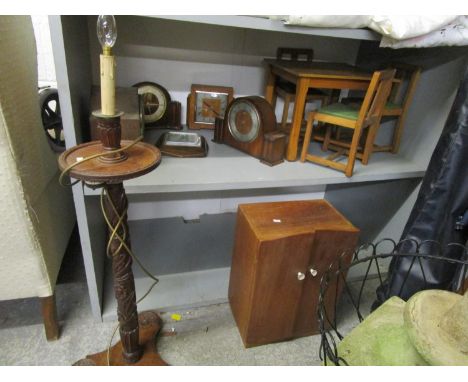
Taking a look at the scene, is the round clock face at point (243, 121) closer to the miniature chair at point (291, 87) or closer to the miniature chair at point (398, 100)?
the miniature chair at point (291, 87)

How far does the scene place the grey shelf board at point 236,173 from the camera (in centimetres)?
99

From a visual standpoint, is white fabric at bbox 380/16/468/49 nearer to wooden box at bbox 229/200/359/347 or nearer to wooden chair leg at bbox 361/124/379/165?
wooden chair leg at bbox 361/124/379/165

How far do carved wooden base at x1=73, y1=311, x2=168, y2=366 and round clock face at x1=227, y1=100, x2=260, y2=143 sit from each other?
0.73 m

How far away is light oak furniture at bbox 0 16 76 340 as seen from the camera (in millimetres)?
765

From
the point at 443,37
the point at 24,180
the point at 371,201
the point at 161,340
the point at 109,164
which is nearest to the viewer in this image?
the point at 109,164

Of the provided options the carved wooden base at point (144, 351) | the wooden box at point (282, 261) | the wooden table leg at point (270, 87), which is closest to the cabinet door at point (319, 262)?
the wooden box at point (282, 261)

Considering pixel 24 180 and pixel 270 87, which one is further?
pixel 270 87

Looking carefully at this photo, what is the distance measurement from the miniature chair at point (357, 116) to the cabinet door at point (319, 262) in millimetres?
242

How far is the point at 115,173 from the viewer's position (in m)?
0.62

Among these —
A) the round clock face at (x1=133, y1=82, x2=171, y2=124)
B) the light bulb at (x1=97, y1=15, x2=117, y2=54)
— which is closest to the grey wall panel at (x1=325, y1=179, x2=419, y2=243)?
the round clock face at (x1=133, y1=82, x2=171, y2=124)

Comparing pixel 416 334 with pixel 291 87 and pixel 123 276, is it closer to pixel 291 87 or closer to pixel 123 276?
pixel 123 276

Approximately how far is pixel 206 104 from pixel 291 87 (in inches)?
13.8

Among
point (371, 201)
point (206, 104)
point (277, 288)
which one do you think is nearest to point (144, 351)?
point (277, 288)

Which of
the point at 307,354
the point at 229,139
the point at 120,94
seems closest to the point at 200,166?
the point at 229,139
